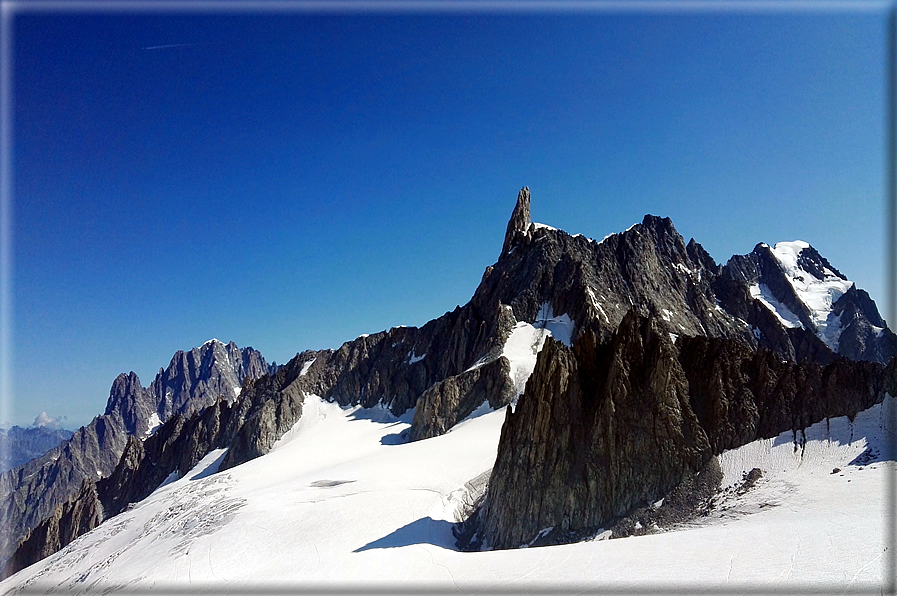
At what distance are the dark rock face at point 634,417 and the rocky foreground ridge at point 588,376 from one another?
9 centimetres

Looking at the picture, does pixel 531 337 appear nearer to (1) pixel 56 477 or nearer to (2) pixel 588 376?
(2) pixel 588 376

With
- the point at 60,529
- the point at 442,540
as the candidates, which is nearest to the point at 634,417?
the point at 442,540

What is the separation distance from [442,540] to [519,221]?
85.7 meters

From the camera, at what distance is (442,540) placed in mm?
30516

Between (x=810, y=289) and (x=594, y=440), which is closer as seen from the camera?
(x=594, y=440)

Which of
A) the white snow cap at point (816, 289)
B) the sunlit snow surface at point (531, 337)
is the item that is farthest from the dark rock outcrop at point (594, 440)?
the white snow cap at point (816, 289)

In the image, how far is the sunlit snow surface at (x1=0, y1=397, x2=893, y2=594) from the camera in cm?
1645

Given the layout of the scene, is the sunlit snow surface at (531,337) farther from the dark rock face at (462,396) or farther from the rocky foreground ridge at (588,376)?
the dark rock face at (462,396)

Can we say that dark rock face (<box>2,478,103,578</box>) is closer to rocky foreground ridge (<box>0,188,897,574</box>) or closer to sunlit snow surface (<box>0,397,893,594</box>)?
rocky foreground ridge (<box>0,188,897,574</box>)

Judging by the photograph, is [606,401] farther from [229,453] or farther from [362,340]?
[362,340]

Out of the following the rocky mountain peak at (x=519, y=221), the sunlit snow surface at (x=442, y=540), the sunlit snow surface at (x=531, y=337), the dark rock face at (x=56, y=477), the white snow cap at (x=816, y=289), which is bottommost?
the dark rock face at (x=56, y=477)

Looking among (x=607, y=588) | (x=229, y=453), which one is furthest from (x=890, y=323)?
(x=229, y=453)

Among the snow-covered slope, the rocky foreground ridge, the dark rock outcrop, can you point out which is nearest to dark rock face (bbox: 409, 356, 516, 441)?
the rocky foreground ridge

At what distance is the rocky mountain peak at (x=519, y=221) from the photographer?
105 meters
